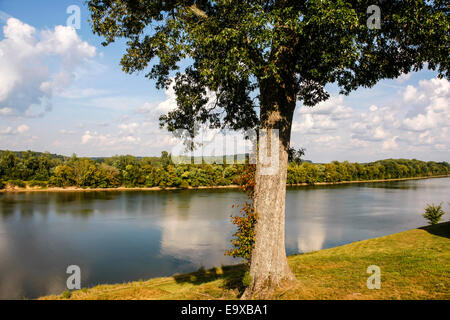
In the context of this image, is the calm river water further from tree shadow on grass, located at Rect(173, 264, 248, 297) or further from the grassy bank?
the grassy bank

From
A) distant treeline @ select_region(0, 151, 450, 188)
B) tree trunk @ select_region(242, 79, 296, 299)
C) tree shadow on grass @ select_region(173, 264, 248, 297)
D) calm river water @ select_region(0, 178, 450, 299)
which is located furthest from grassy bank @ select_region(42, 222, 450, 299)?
distant treeline @ select_region(0, 151, 450, 188)

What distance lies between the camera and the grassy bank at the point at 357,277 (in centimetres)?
636

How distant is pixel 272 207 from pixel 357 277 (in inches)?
121

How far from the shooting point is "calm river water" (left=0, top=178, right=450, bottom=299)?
53.7 feet

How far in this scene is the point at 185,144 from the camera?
948 cm

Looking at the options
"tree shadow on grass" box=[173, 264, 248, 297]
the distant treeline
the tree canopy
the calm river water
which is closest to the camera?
the tree canopy

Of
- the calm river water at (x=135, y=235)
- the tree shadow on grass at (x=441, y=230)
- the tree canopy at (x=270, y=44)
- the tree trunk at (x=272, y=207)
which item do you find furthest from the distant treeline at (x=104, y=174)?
the tree trunk at (x=272, y=207)

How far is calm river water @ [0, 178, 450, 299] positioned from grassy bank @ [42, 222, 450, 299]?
673cm

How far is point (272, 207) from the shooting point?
677 cm

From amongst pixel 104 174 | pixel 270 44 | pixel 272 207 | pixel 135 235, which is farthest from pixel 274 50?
pixel 104 174

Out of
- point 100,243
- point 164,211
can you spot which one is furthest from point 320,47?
point 164,211

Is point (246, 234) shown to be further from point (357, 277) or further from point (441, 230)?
point (441, 230)

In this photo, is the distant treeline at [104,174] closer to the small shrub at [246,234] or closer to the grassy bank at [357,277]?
the grassy bank at [357,277]

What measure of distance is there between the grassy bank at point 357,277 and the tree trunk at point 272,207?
0.48m
